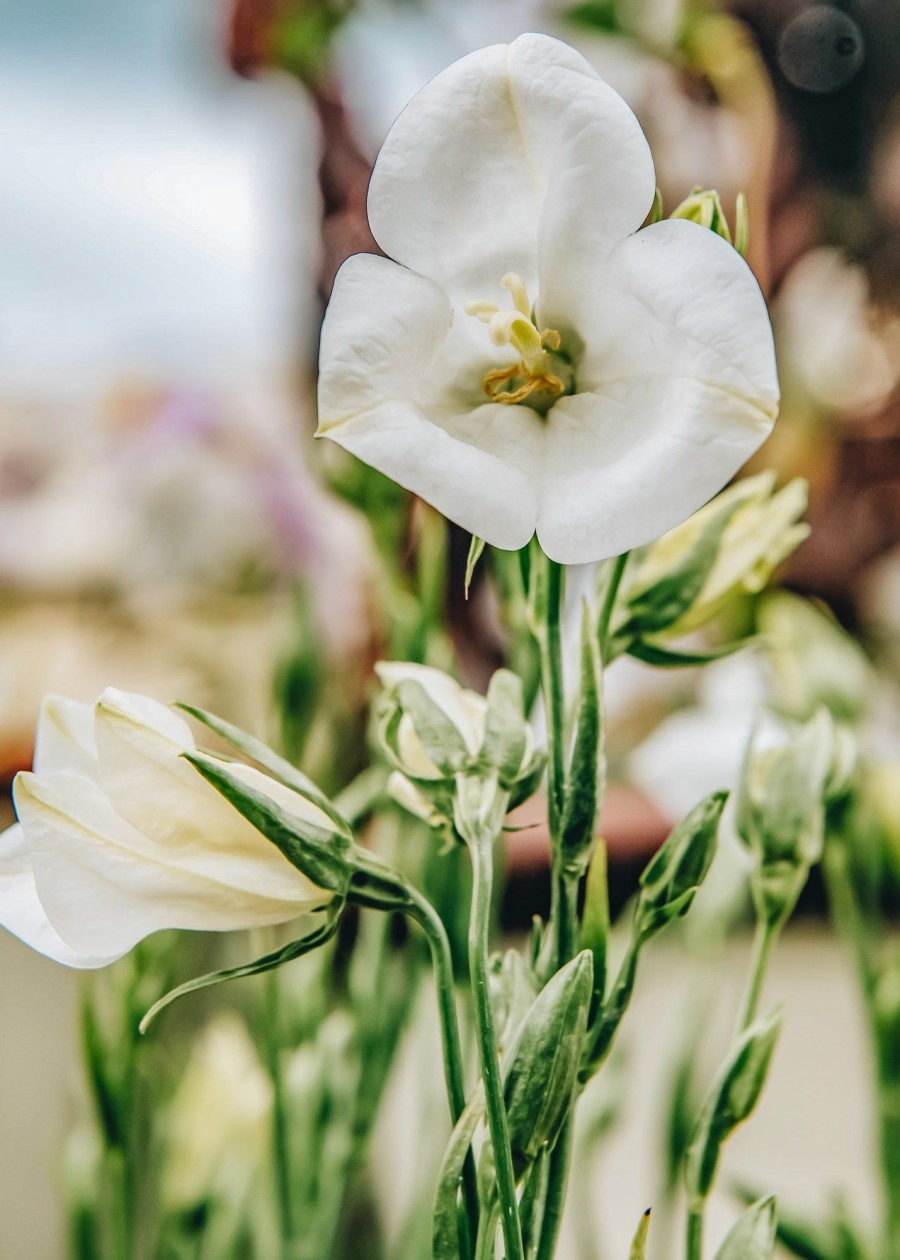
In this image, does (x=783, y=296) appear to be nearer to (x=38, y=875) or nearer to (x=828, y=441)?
(x=828, y=441)

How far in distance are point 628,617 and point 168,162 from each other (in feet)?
2.07

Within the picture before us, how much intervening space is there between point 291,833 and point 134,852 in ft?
0.08

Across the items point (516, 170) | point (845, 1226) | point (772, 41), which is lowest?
point (845, 1226)

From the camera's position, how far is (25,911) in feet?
0.59

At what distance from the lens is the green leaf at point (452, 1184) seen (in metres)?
0.17

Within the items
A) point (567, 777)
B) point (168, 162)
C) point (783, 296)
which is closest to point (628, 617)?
point (567, 777)

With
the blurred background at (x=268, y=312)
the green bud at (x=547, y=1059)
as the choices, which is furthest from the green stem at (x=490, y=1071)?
the blurred background at (x=268, y=312)

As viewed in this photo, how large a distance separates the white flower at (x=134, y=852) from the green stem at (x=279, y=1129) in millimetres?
123

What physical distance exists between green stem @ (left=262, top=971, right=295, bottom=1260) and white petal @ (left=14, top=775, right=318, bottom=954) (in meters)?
0.12

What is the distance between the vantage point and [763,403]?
0.50 ft

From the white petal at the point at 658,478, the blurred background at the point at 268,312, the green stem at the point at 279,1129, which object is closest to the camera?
the white petal at the point at 658,478

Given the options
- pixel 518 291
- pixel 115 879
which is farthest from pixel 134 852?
pixel 518 291

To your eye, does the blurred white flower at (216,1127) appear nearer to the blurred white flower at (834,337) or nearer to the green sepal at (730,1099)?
the green sepal at (730,1099)

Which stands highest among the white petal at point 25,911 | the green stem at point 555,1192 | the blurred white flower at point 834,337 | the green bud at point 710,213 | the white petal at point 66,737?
the blurred white flower at point 834,337
